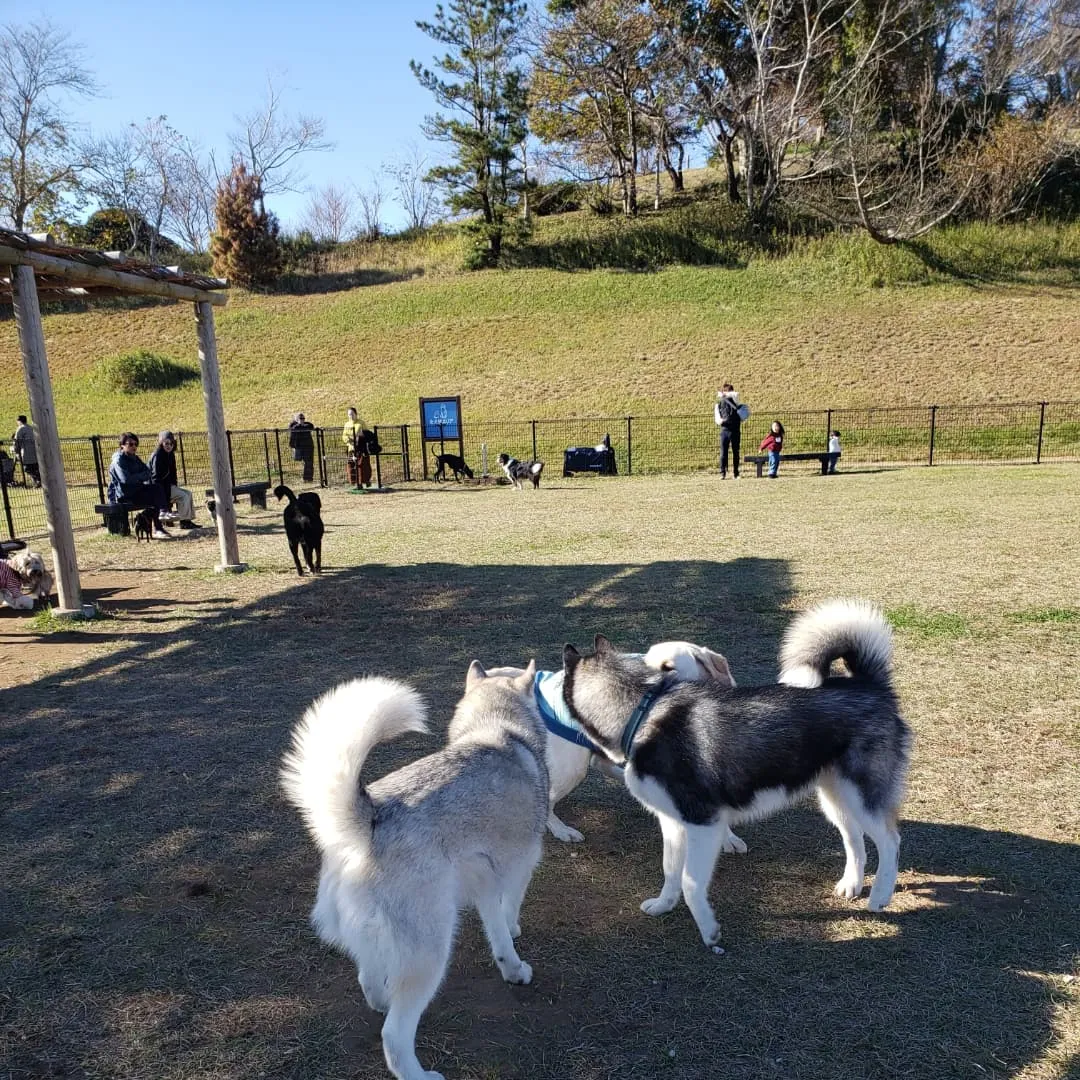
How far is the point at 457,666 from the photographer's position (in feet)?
18.7

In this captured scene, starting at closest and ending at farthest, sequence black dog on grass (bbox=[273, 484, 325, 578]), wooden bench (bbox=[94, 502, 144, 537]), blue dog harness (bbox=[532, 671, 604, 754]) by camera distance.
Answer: blue dog harness (bbox=[532, 671, 604, 754])
black dog on grass (bbox=[273, 484, 325, 578])
wooden bench (bbox=[94, 502, 144, 537])

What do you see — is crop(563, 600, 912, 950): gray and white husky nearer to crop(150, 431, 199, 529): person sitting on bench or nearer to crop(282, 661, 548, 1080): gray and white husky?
crop(282, 661, 548, 1080): gray and white husky

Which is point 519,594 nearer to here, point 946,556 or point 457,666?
point 457,666

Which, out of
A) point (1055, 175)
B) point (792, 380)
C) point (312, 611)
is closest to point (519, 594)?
point (312, 611)

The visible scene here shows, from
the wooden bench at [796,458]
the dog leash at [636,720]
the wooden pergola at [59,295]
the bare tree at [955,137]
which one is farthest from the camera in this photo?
the bare tree at [955,137]

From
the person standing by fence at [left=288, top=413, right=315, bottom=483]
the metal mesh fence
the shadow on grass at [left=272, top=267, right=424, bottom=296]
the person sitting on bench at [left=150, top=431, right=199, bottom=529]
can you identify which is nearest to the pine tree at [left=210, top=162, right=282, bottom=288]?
the shadow on grass at [left=272, top=267, right=424, bottom=296]

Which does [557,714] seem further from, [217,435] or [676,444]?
[676,444]

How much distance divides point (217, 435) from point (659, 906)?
806 cm

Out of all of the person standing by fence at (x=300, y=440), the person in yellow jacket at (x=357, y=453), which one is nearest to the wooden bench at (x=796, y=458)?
the person in yellow jacket at (x=357, y=453)

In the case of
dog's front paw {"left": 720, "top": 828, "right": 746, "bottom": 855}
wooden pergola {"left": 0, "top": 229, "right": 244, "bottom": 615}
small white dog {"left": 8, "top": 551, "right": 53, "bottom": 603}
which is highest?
wooden pergola {"left": 0, "top": 229, "right": 244, "bottom": 615}

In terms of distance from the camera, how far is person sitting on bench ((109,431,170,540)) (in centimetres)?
1180

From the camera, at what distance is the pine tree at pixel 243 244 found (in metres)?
46.9

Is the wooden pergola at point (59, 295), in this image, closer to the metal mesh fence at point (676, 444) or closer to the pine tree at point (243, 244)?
the metal mesh fence at point (676, 444)

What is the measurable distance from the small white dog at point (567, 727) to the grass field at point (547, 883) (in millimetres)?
131
